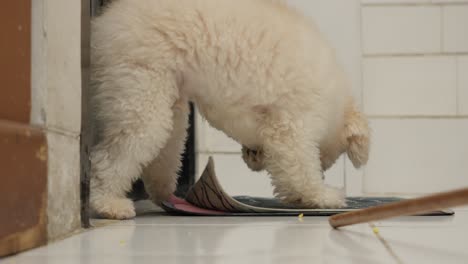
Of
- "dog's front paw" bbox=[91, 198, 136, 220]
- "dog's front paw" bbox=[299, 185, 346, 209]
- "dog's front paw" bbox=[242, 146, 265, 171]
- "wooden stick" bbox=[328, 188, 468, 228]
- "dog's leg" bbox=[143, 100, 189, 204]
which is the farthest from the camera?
"dog's front paw" bbox=[242, 146, 265, 171]

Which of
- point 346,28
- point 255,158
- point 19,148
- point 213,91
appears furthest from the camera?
point 346,28

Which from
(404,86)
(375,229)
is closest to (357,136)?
(375,229)

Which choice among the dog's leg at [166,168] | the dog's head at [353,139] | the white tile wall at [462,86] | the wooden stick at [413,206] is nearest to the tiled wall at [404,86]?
the white tile wall at [462,86]

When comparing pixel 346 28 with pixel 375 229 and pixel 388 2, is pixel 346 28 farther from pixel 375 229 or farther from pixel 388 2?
pixel 375 229

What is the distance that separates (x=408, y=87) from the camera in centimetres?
391

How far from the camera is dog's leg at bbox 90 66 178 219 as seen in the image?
200 cm

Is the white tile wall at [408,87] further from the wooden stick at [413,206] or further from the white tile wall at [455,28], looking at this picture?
the wooden stick at [413,206]

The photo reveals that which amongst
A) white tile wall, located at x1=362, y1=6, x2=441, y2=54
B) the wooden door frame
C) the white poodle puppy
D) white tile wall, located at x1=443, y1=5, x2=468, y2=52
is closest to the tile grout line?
the wooden door frame

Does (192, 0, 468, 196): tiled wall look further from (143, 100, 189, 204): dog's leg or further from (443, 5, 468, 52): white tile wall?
(143, 100, 189, 204): dog's leg

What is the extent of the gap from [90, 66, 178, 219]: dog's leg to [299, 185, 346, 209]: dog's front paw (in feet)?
2.01

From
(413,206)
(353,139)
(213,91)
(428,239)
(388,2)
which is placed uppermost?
(388,2)

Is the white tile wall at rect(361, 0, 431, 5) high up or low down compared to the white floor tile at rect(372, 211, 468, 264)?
up

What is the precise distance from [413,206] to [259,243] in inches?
15.6

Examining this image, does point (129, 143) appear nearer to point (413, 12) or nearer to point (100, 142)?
point (100, 142)
